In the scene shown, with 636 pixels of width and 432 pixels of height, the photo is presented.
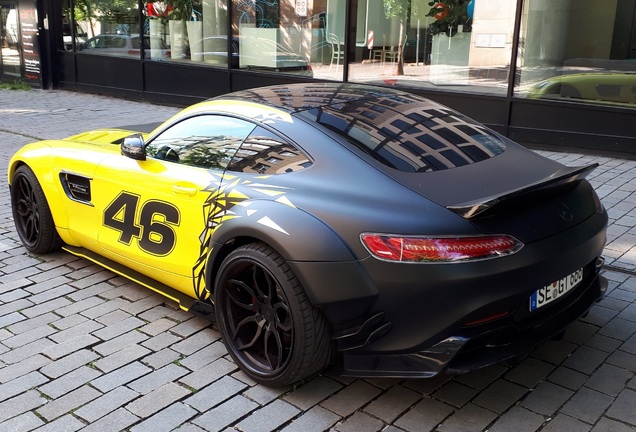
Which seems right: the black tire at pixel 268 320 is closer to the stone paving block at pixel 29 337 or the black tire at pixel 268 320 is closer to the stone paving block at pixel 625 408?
the stone paving block at pixel 29 337

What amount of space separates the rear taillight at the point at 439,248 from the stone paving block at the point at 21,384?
1934mm

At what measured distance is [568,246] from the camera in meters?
3.22

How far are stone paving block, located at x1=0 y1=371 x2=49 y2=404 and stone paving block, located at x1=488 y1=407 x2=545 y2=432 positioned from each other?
2.31 meters

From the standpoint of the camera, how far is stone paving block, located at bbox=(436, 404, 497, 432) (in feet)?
10.2

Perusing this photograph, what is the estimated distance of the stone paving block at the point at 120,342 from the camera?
3867mm

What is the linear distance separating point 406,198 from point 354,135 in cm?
59

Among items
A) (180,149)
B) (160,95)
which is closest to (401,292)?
(180,149)

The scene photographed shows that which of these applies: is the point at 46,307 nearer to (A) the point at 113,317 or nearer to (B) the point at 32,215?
(A) the point at 113,317

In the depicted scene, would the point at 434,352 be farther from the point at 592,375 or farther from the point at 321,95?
the point at 321,95

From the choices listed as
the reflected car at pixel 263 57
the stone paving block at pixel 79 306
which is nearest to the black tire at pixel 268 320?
the stone paving block at pixel 79 306

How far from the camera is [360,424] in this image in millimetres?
3141

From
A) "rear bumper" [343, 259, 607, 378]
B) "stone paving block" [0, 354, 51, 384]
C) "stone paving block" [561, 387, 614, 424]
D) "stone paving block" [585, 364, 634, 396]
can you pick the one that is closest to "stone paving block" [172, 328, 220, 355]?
"stone paving block" [0, 354, 51, 384]

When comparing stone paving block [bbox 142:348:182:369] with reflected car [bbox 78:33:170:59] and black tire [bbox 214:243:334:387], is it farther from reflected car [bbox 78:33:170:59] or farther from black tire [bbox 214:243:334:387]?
reflected car [bbox 78:33:170:59]

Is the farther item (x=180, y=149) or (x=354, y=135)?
(x=180, y=149)
